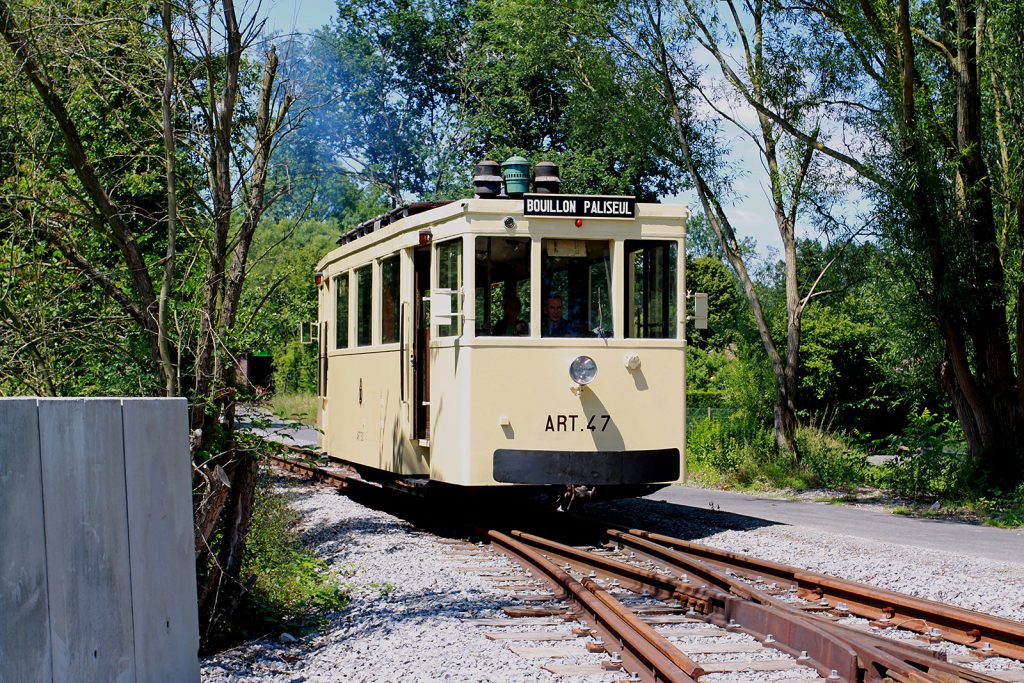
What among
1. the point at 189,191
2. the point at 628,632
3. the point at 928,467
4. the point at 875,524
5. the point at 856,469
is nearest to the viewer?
the point at 628,632

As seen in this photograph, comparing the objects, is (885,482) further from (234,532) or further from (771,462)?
(234,532)

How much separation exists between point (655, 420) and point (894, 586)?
9.46 feet

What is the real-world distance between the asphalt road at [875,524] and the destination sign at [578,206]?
4051 mm

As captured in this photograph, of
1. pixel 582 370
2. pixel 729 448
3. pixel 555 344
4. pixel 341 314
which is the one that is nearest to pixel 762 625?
pixel 582 370

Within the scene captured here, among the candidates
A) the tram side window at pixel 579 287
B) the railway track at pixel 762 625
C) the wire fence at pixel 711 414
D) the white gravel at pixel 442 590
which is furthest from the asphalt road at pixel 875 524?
the wire fence at pixel 711 414

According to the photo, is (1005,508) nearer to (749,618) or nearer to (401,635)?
(749,618)

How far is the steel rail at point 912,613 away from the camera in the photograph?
6.28 m

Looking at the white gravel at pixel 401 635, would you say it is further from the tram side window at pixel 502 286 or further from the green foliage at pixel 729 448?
the green foliage at pixel 729 448

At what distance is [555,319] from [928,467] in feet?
28.6

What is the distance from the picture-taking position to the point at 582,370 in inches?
407

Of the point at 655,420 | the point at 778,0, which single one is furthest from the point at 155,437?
the point at 778,0

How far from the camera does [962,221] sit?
15289 millimetres

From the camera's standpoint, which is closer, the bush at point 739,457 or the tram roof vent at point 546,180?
the tram roof vent at point 546,180

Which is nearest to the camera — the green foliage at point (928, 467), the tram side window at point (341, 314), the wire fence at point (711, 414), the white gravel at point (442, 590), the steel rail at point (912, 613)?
the white gravel at point (442, 590)
